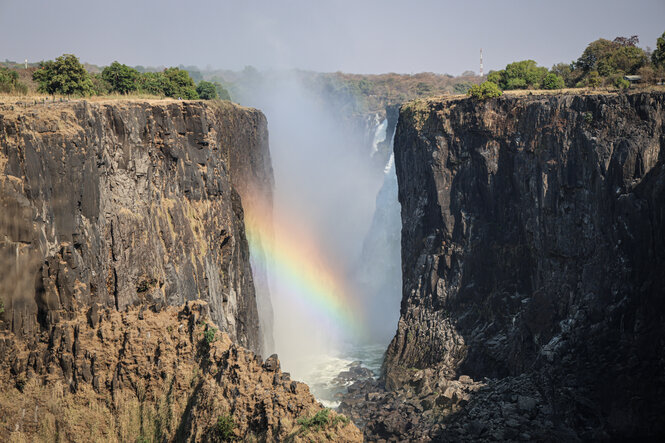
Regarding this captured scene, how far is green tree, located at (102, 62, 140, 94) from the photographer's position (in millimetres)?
55094

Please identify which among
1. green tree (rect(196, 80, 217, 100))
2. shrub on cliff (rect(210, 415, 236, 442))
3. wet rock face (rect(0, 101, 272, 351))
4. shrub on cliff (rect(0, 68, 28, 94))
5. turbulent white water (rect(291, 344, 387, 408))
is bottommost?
turbulent white water (rect(291, 344, 387, 408))

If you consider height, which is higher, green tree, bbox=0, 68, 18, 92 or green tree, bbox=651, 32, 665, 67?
green tree, bbox=651, 32, 665, 67

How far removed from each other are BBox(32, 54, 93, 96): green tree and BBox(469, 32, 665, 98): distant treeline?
113 feet

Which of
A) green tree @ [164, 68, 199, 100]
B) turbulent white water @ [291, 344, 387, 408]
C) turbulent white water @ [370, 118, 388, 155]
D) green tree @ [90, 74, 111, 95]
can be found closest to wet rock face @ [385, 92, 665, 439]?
turbulent white water @ [291, 344, 387, 408]

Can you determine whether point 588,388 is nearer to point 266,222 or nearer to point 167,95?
point 266,222

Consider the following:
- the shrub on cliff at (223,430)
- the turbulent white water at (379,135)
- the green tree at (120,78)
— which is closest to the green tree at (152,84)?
the green tree at (120,78)

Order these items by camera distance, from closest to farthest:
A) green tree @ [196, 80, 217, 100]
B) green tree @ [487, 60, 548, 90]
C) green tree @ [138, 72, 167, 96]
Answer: green tree @ [138, 72, 167, 96]
green tree @ [487, 60, 548, 90]
green tree @ [196, 80, 217, 100]

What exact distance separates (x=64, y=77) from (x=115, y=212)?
17.9 metres

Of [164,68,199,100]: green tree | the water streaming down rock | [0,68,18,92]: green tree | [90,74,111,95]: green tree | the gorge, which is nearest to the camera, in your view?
the gorge

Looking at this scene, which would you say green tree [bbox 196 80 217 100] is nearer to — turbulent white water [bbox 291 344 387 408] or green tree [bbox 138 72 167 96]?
green tree [bbox 138 72 167 96]

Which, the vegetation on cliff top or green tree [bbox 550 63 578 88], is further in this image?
green tree [bbox 550 63 578 88]

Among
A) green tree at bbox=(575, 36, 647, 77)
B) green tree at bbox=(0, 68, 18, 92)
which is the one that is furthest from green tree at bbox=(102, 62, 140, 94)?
green tree at bbox=(575, 36, 647, 77)

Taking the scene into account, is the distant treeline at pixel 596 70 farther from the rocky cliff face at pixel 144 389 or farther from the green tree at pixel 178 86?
the rocky cliff face at pixel 144 389

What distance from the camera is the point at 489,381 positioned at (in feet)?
157
